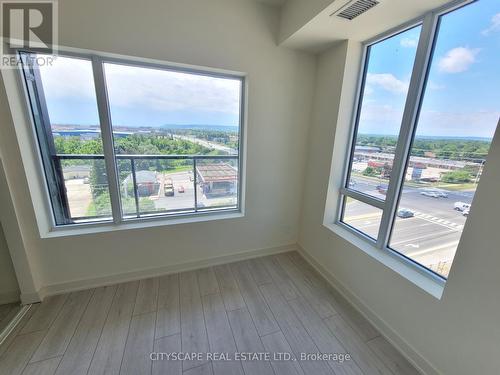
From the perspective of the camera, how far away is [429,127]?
1.41 m

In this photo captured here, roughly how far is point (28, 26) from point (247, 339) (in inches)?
109

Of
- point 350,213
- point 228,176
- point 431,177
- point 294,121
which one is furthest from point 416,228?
point 228,176

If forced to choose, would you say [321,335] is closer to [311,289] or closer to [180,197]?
[311,289]

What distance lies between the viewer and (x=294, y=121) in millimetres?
2301

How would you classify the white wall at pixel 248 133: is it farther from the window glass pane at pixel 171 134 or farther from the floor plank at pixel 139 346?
the floor plank at pixel 139 346

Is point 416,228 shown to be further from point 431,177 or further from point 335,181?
point 335,181

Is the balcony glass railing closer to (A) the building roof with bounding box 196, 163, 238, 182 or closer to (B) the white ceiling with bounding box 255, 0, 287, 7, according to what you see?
(A) the building roof with bounding box 196, 163, 238, 182

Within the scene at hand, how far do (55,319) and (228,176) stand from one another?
6.24 ft

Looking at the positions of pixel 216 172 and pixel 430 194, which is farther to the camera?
pixel 216 172

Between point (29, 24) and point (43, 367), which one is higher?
point (29, 24)

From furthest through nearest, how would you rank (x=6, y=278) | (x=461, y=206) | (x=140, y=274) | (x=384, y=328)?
(x=140, y=274) < (x=6, y=278) < (x=384, y=328) < (x=461, y=206)

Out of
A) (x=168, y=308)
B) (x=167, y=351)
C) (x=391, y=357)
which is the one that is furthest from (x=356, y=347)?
(x=168, y=308)

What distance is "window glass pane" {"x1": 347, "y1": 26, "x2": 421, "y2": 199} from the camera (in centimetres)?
154

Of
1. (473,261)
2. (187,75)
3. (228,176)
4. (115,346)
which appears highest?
(187,75)
